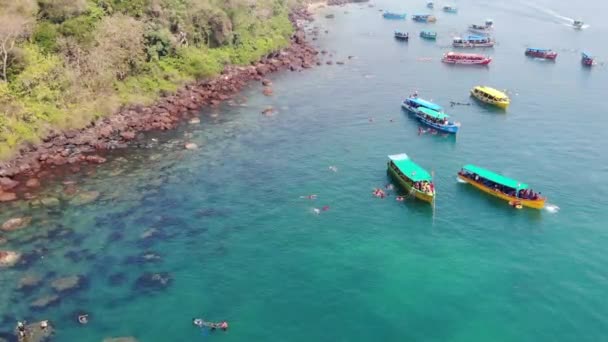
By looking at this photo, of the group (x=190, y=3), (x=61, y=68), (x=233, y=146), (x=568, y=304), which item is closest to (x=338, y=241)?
(x=568, y=304)

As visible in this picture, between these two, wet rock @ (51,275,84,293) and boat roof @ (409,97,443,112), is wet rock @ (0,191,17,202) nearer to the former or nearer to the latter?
wet rock @ (51,275,84,293)

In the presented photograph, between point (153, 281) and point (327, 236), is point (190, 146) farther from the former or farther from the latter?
point (153, 281)

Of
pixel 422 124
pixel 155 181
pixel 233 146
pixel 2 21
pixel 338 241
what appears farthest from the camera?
pixel 422 124

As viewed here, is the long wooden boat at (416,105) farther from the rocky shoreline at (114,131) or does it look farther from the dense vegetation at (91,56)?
the dense vegetation at (91,56)

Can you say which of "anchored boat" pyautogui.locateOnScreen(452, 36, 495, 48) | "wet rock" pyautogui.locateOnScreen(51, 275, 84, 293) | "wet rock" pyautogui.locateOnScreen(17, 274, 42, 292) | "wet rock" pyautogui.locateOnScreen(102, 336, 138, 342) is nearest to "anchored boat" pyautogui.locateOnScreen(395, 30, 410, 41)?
"anchored boat" pyautogui.locateOnScreen(452, 36, 495, 48)

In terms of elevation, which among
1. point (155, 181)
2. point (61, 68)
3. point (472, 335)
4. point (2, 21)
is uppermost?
point (2, 21)

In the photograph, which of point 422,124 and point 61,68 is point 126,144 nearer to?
point 61,68

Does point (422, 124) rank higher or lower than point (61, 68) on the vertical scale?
lower
